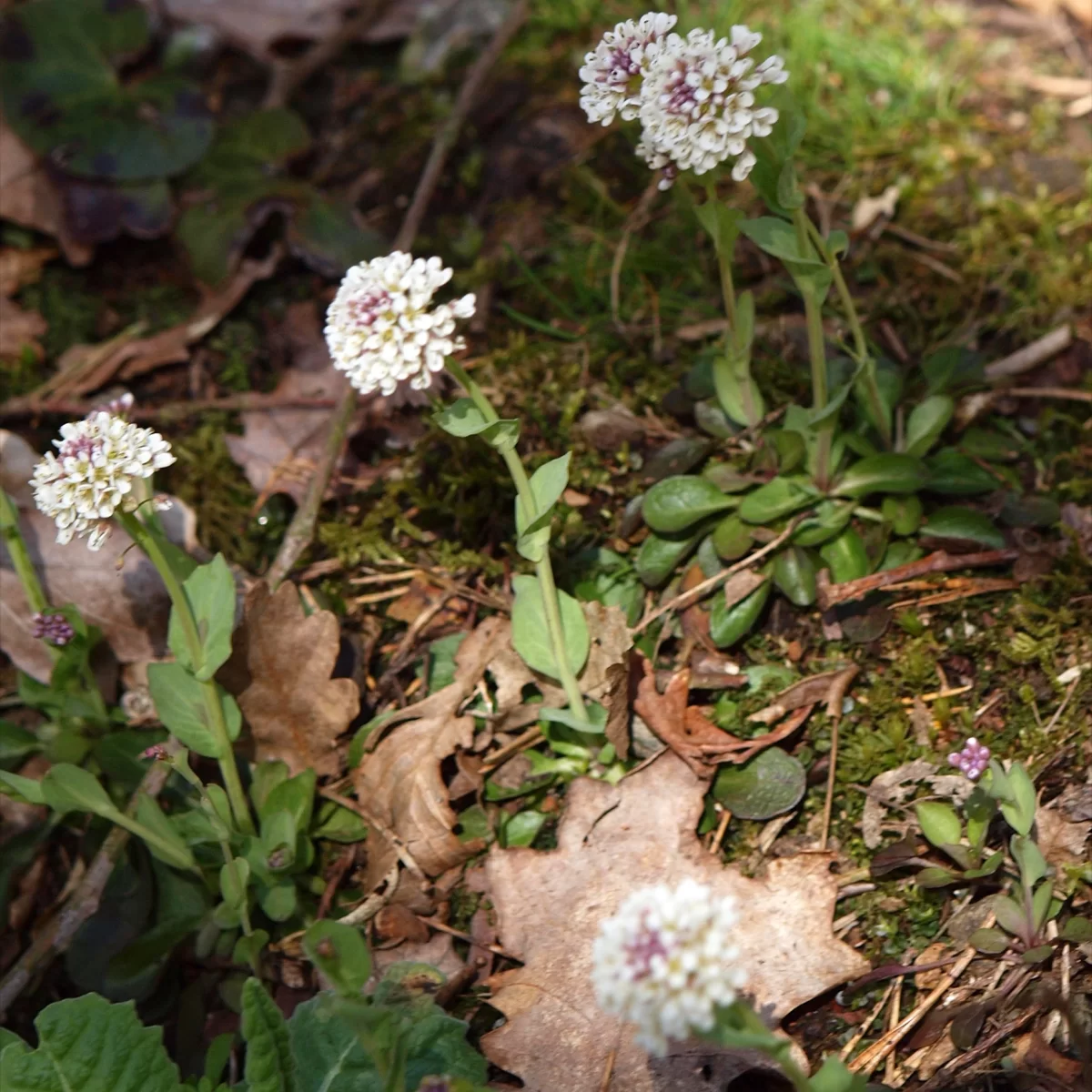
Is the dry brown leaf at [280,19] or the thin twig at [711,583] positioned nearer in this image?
the thin twig at [711,583]

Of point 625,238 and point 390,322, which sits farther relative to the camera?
point 625,238

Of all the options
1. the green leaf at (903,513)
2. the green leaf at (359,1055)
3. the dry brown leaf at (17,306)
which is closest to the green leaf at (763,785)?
the green leaf at (903,513)

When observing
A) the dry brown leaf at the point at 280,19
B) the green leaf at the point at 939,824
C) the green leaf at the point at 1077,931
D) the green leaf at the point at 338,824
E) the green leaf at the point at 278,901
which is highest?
the dry brown leaf at the point at 280,19

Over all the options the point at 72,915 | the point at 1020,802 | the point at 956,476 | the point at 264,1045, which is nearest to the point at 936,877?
the point at 1020,802

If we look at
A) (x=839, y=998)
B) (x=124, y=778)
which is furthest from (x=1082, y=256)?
(x=124, y=778)

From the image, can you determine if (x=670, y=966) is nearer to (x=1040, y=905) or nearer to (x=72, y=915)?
(x=1040, y=905)

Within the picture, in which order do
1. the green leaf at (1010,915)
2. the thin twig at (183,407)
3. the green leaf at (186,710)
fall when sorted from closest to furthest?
the green leaf at (1010,915) → the green leaf at (186,710) → the thin twig at (183,407)

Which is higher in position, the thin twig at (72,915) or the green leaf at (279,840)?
the green leaf at (279,840)

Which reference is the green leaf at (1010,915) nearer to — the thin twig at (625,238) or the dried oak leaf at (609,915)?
the dried oak leaf at (609,915)
